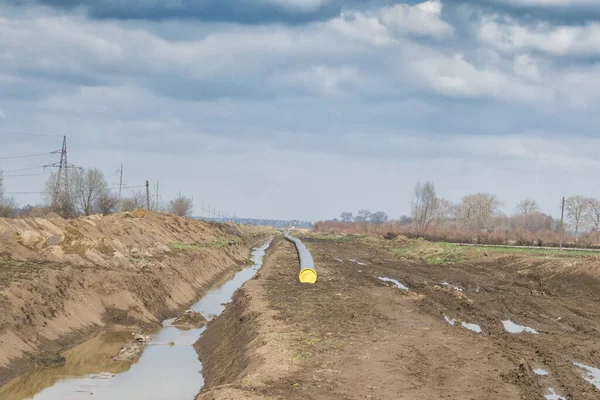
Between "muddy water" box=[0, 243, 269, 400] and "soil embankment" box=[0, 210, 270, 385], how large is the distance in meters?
0.53

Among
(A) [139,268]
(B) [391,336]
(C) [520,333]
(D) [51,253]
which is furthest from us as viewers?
(A) [139,268]

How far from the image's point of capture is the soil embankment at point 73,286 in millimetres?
15461

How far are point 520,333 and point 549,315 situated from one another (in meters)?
5.03

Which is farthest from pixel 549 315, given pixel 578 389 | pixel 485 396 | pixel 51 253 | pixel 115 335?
pixel 51 253

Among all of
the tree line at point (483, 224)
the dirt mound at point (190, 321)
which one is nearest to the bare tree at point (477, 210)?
the tree line at point (483, 224)

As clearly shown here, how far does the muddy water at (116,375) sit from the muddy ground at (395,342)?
24.0 inches

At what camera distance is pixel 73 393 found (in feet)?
42.6

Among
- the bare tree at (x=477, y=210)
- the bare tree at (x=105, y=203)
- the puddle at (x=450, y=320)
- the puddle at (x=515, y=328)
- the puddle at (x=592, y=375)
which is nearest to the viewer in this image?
the puddle at (x=592, y=375)

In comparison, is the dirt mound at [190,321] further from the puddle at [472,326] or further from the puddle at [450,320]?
the puddle at [472,326]

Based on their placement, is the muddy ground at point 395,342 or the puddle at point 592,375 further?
the puddle at point 592,375

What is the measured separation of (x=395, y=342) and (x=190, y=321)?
9.98 m

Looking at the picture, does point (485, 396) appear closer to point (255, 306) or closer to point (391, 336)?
point (391, 336)

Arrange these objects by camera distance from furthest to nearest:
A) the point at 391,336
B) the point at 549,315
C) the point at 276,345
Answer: the point at 549,315, the point at 391,336, the point at 276,345

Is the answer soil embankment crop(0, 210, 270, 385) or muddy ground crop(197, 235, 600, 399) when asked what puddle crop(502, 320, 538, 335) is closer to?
muddy ground crop(197, 235, 600, 399)
